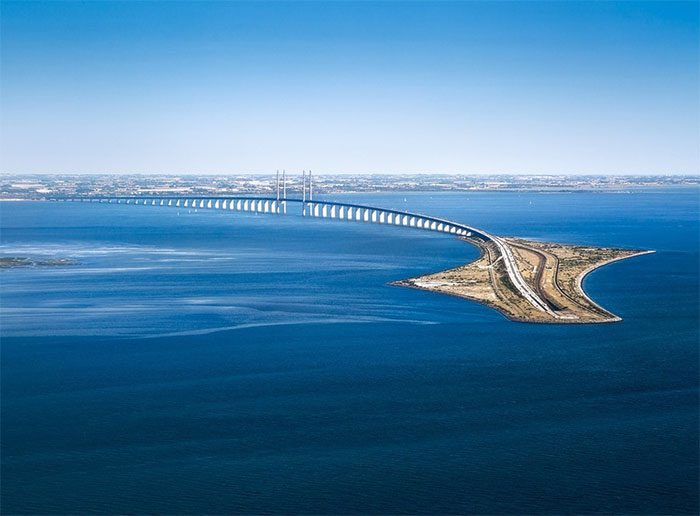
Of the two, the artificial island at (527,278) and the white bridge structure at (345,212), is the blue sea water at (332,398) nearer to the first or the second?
the artificial island at (527,278)

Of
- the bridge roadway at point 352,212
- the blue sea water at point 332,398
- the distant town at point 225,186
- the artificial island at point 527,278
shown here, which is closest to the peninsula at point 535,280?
the artificial island at point 527,278

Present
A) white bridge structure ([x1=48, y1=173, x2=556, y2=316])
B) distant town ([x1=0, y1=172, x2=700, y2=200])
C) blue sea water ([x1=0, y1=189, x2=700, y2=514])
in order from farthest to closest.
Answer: distant town ([x1=0, y1=172, x2=700, y2=200])
white bridge structure ([x1=48, y1=173, x2=556, y2=316])
blue sea water ([x1=0, y1=189, x2=700, y2=514])

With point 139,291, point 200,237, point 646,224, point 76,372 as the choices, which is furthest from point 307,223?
point 76,372

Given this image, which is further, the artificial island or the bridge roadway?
the bridge roadway

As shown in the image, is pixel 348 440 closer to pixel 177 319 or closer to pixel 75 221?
pixel 177 319

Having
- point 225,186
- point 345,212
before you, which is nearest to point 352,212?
point 345,212

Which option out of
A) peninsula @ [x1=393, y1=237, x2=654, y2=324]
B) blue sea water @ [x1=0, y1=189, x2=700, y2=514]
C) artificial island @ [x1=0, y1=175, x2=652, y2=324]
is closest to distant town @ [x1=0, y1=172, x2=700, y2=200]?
artificial island @ [x1=0, y1=175, x2=652, y2=324]

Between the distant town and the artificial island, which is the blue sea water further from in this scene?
the distant town

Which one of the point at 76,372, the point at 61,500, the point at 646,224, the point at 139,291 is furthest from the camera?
the point at 646,224
